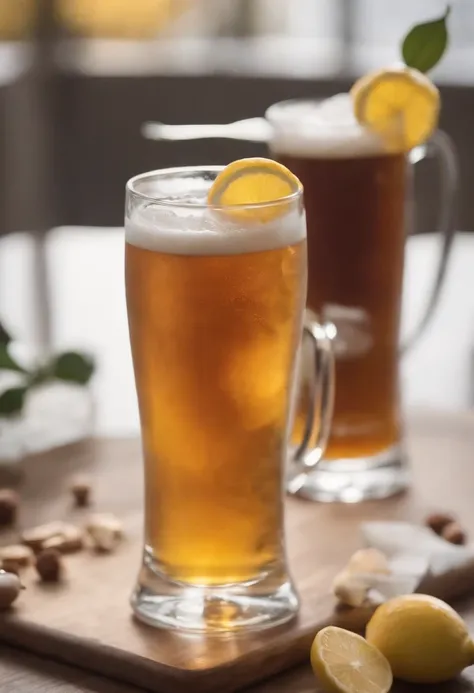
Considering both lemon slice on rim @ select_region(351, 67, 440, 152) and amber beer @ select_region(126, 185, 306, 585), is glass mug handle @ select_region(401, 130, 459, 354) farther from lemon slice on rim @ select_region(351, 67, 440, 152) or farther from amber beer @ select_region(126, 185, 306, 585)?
amber beer @ select_region(126, 185, 306, 585)

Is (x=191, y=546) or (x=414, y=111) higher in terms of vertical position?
(x=414, y=111)

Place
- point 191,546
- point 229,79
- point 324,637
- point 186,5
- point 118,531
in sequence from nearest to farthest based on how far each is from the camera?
point 324,637, point 191,546, point 118,531, point 229,79, point 186,5

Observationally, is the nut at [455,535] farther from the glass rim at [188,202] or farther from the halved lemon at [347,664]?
the glass rim at [188,202]

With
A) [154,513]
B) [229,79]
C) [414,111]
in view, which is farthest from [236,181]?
[229,79]

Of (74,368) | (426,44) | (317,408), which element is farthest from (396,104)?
(74,368)

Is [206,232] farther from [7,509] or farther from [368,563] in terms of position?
[7,509]

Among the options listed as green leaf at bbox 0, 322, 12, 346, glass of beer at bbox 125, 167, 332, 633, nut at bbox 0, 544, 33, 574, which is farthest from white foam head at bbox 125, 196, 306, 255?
green leaf at bbox 0, 322, 12, 346

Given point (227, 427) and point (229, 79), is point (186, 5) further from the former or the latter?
point (227, 427)
